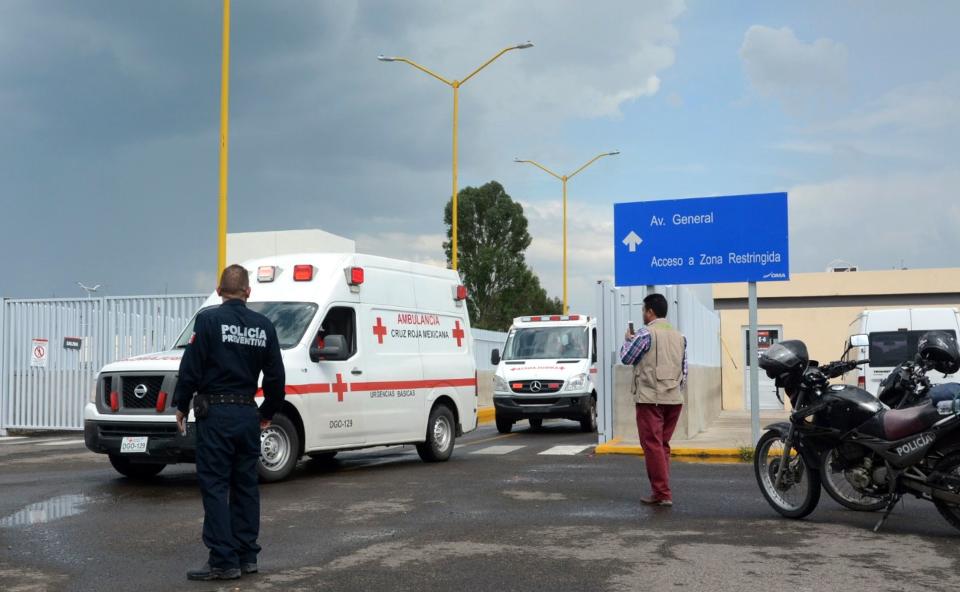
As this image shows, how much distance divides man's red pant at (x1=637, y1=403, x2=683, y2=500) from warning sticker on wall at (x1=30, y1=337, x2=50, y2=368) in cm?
1549

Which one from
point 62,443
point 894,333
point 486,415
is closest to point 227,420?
point 62,443

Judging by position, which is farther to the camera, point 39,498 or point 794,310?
point 794,310

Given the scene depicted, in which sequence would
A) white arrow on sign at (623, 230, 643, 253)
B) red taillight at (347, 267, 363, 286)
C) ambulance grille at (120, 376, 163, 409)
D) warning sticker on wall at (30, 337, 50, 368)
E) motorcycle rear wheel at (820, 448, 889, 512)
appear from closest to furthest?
motorcycle rear wheel at (820, 448, 889, 512) < ambulance grille at (120, 376, 163, 409) < red taillight at (347, 267, 363, 286) < white arrow on sign at (623, 230, 643, 253) < warning sticker on wall at (30, 337, 50, 368)

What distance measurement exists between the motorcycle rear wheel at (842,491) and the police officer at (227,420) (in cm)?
458

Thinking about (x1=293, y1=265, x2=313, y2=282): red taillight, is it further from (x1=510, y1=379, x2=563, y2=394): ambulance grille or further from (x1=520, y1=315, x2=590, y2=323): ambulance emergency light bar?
(x1=520, y1=315, x2=590, y2=323): ambulance emergency light bar

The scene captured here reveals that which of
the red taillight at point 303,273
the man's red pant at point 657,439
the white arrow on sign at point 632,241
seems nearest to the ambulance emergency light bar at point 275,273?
the red taillight at point 303,273

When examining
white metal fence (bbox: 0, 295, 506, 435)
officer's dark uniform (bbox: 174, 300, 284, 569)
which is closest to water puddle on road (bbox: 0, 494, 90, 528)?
officer's dark uniform (bbox: 174, 300, 284, 569)

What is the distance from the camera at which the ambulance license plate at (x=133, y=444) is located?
10.9 metres

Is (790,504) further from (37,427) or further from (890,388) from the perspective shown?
(37,427)

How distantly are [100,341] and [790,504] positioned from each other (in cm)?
1642

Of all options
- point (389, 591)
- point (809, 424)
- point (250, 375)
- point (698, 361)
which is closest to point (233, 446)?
point (250, 375)

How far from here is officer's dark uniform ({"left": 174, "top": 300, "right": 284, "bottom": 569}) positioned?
21.2 ft

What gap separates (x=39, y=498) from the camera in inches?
406

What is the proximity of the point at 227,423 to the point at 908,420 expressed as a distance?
4874mm
